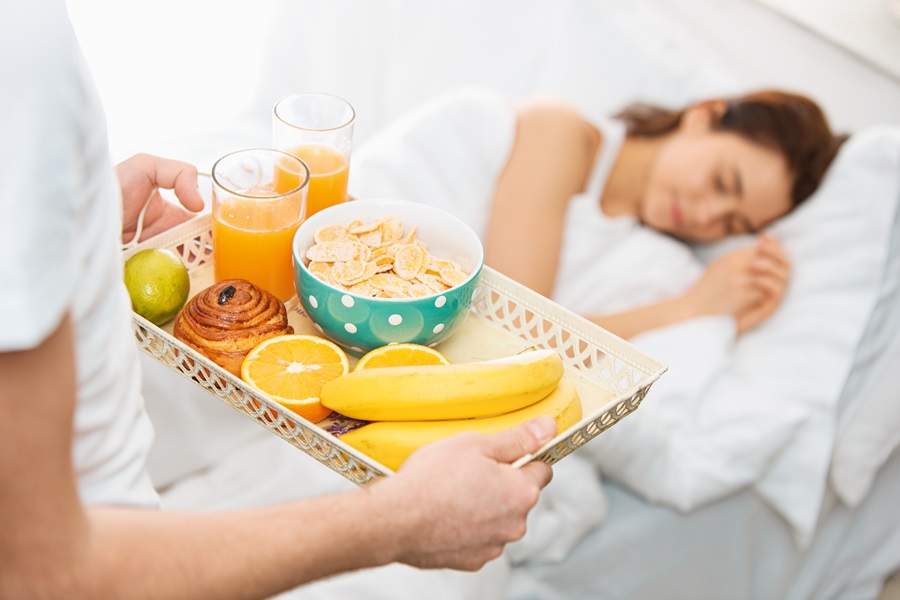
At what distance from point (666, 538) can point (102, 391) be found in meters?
1.29

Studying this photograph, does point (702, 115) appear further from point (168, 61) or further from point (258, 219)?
point (258, 219)

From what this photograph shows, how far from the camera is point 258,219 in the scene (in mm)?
1051

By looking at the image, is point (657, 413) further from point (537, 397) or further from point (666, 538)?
point (537, 397)

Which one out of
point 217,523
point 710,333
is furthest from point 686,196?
point 217,523

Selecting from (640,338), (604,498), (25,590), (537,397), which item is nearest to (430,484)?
(537,397)

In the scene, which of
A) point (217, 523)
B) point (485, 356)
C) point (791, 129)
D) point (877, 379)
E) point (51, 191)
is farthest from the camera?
point (791, 129)

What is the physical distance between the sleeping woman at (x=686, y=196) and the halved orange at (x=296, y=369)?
91cm

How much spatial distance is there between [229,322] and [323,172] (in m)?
0.27

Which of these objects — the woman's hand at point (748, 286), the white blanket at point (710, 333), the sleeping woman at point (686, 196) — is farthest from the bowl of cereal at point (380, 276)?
the woman's hand at point (748, 286)

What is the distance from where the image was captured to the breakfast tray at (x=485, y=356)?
0.90m

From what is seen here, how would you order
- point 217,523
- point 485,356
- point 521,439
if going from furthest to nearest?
point 485,356 → point 521,439 → point 217,523

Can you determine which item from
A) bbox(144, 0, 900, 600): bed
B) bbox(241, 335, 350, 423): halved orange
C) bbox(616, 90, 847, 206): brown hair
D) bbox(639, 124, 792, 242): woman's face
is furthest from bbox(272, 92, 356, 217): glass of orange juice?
bbox(616, 90, 847, 206): brown hair

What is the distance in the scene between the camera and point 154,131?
1.90 m

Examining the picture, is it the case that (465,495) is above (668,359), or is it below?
above
